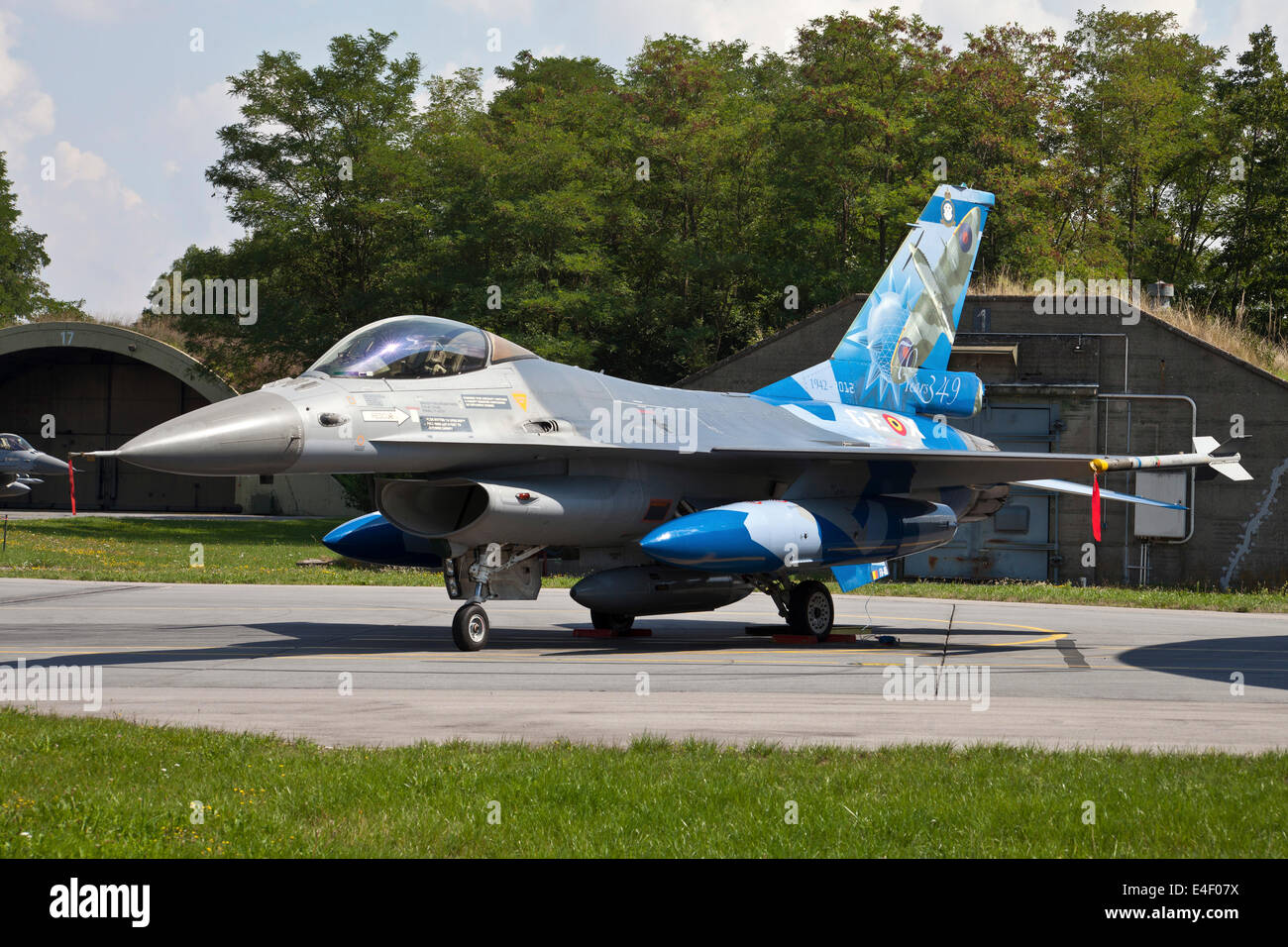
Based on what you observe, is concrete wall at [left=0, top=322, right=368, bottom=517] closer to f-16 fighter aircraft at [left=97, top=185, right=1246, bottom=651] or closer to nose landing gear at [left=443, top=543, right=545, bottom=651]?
f-16 fighter aircraft at [left=97, top=185, right=1246, bottom=651]

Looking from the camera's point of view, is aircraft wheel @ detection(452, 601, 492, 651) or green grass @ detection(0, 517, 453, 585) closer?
aircraft wheel @ detection(452, 601, 492, 651)

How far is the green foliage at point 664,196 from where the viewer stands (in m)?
43.1

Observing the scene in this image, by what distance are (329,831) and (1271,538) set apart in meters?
25.7

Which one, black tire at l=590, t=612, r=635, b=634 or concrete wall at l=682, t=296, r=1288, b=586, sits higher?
concrete wall at l=682, t=296, r=1288, b=586

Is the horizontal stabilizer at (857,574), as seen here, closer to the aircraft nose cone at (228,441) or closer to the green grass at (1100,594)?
the green grass at (1100,594)

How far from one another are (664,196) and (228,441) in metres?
41.0

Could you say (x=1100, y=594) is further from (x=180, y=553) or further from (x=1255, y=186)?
(x=1255, y=186)

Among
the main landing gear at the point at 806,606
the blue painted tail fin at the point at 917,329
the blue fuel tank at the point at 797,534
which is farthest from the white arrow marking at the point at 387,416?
the blue painted tail fin at the point at 917,329

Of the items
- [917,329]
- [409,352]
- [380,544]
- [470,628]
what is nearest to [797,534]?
[470,628]

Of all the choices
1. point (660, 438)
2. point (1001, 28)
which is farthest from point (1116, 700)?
point (1001, 28)

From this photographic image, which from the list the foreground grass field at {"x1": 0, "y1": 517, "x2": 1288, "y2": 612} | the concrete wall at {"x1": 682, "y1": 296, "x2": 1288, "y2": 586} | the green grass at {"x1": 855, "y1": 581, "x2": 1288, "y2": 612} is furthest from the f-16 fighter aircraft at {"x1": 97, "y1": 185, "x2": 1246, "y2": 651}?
the concrete wall at {"x1": 682, "y1": 296, "x2": 1288, "y2": 586}

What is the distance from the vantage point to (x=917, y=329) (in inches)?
769

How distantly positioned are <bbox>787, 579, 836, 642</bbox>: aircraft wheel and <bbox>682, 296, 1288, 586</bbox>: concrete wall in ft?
41.5

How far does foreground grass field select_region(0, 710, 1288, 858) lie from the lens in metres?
5.78
